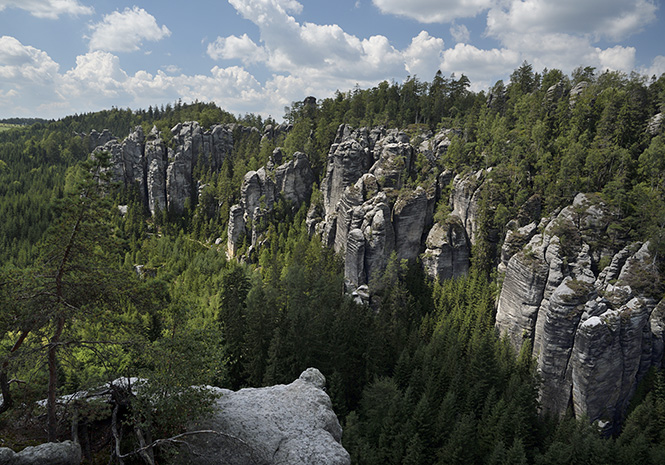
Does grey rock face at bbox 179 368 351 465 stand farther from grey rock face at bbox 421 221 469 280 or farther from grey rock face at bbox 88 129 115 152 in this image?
grey rock face at bbox 88 129 115 152

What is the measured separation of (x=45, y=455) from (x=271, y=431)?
669 cm

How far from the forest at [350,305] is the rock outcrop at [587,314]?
1958 millimetres

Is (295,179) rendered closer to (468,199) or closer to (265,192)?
(265,192)

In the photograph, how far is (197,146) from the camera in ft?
351

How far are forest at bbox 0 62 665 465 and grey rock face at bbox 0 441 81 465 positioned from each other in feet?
3.76

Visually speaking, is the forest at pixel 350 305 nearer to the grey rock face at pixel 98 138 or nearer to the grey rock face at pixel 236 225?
the grey rock face at pixel 236 225

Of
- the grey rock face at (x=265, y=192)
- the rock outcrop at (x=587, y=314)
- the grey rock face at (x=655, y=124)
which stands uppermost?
the grey rock face at (x=655, y=124)

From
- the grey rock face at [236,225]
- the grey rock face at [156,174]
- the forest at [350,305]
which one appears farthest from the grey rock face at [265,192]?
the grey rock face at [156,174]

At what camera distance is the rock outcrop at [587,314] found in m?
39.8

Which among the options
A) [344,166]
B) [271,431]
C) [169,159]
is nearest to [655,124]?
[344,166]

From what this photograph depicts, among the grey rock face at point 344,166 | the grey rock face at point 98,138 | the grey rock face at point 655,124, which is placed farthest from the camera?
the grey rock face at point 98,138

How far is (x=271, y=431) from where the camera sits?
43.5 ft

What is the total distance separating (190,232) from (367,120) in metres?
52.9

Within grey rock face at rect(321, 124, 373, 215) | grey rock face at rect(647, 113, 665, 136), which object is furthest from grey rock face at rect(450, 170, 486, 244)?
grey rock face at rect(647, 113, 665, 136)
